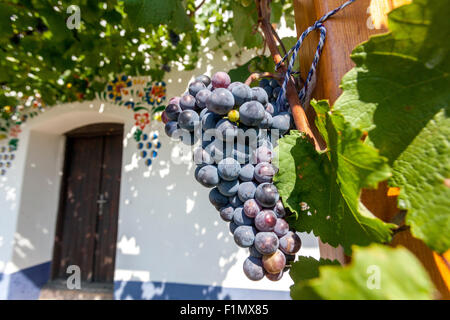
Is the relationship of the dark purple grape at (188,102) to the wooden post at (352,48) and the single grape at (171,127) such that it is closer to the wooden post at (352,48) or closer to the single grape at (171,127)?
the single grape at (171,127)

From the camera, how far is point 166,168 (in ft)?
A: 7.73

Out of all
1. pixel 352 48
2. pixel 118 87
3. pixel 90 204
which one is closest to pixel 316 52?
pixel 352 48

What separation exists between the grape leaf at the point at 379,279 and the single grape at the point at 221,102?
0.29 m

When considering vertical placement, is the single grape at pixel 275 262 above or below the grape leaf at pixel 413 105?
below

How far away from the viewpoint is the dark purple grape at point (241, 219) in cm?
44

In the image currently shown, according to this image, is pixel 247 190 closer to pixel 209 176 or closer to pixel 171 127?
pixel 209 176

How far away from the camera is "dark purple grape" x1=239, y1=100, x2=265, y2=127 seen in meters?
0.40

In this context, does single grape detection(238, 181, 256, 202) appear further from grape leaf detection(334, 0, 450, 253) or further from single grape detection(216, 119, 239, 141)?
grape leaf detection(334, 0, 450, 253)

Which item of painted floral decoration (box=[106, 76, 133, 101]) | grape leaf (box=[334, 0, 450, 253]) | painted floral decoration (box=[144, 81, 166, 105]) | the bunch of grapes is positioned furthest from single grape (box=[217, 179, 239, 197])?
painted floral decoration (box=[106, 76, 133, 101])

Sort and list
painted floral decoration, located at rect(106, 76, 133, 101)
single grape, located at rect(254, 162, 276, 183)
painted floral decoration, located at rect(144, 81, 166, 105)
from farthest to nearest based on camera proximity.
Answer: painted floral decoration, located at rect(106, 76, 133, 101), painted floral decoration, located at rect(144, 81, 166, 105), single grape, located at rect(254, 162, 276, 183)

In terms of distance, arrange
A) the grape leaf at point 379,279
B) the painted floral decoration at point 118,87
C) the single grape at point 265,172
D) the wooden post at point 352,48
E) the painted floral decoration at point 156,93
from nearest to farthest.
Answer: the grape leaf at point 379,279, the wooden post at point 352,48, the single grape at point 265,172, the painted floral decoration at point 156,93, the painted floral decoration at point 118,87

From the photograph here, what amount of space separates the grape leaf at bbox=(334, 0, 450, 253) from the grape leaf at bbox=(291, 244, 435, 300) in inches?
4.3

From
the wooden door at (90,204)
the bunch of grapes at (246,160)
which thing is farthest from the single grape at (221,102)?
the wooden door at (90,204)

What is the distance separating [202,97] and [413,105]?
307mm
